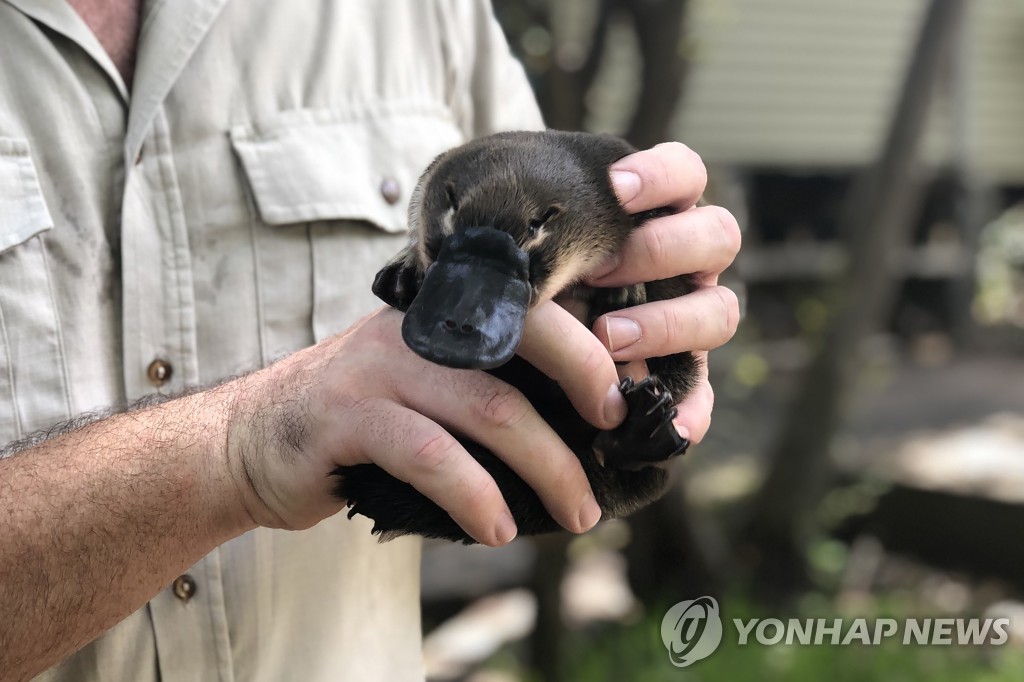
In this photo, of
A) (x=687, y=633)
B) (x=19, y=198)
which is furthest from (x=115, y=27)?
(x=687, y=633)

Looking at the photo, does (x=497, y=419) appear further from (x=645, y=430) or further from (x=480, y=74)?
(x=480, y=74)

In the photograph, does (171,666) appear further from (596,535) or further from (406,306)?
(596,535)

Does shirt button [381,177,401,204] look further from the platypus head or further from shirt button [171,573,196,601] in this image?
shirt button [171,573,196,601]

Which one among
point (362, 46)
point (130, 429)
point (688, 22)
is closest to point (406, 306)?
point (130, 429)

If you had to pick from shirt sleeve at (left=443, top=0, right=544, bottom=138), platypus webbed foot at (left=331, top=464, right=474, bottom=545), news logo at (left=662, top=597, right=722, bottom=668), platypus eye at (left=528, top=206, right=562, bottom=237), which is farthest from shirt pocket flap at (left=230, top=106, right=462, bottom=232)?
news logo at (left=662, top=597, right=722, bottom=668)

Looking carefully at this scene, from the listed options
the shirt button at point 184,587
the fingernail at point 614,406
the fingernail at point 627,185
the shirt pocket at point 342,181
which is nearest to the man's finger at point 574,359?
the fingernail at point 614,406

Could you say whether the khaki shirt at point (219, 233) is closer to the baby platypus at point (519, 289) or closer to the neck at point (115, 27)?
the neck at point (115, 27)

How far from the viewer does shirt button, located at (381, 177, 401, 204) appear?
1782mm

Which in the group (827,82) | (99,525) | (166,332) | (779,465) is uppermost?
(166,332)

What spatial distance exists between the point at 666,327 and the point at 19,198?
38.4 inches

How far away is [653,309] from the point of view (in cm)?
136

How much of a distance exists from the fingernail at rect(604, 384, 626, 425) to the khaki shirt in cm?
60

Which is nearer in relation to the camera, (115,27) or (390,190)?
(115,27)

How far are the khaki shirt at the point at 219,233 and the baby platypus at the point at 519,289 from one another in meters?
0.26
